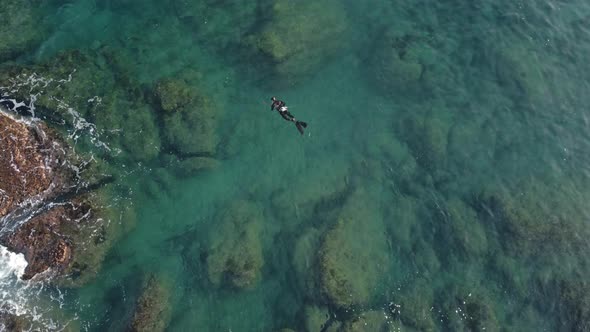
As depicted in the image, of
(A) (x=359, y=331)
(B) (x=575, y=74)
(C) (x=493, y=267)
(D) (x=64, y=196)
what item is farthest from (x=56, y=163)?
(B) (x=575, y=74)

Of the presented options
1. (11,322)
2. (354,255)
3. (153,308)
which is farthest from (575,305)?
(11,322)

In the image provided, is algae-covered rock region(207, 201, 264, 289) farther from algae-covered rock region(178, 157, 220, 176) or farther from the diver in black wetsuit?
the diver in black wetsuit

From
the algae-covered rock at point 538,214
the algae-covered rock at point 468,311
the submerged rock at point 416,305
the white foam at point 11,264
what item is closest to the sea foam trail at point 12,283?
the white foam at point 11,264

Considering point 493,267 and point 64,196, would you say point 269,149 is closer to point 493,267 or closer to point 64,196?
point 64,196

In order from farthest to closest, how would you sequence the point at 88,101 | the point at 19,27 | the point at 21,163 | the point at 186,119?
the point at 19,27 → the point at 186,119 → the point at 88,101 → the point at 21,163

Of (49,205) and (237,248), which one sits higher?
(49,205)

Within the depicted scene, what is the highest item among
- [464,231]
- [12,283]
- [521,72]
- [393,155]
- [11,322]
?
[521,72]

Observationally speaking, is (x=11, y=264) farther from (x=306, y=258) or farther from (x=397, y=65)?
(x=397, y=65)
